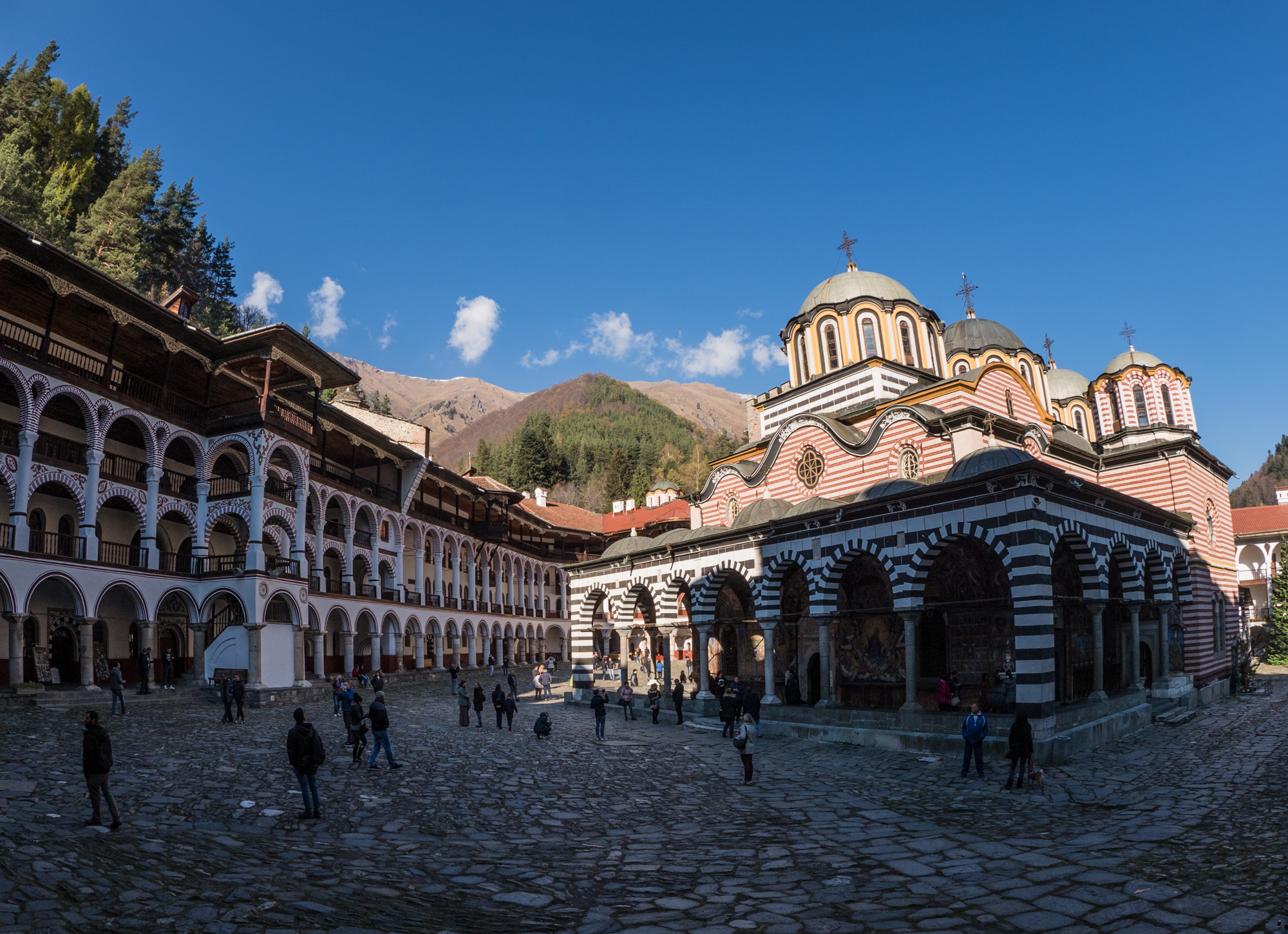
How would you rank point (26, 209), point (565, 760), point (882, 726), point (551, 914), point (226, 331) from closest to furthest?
point (551, 914) → point (565, 760) → point (882, 726) → point (26, 209) → point (226, 331)

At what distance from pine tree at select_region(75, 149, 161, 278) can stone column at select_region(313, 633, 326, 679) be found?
1816cm

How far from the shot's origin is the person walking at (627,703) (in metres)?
21.0

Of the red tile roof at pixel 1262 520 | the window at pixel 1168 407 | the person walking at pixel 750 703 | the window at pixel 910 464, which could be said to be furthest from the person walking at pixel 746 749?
the red tile roof at pixel 1262 520

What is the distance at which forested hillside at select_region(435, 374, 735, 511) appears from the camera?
74875 millimetres

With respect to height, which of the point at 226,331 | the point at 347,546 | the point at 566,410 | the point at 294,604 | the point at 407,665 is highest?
the point at 566,410

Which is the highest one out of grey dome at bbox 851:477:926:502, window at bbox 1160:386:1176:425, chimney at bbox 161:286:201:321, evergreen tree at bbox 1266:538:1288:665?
chimney at bbox 161:286:201:321

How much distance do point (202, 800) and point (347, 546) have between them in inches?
982

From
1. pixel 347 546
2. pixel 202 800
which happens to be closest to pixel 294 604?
pixel 347 546

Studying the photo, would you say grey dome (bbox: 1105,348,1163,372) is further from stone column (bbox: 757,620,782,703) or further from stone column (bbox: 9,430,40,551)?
stone column (bbox: 9,430,40,551)

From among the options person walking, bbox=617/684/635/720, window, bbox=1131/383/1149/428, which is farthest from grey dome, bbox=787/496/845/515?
window, bbox=1131/383/1149/428

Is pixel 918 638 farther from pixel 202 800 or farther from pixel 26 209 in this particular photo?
pixel 26 209

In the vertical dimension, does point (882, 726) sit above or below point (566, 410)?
below

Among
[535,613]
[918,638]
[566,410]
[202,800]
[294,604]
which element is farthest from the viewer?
[566,410]

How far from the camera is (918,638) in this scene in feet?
68.1
